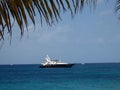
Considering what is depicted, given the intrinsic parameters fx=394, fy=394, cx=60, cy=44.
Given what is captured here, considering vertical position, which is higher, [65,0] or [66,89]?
[65,0]

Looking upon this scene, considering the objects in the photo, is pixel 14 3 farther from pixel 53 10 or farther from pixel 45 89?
pixel 45 89

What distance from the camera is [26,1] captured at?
110cm

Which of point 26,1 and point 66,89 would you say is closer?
point 26,1

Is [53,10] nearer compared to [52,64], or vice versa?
[53,10]

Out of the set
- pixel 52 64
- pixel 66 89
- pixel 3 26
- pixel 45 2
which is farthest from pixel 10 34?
pixel 52 64

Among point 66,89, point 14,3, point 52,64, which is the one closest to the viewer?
point 14,3

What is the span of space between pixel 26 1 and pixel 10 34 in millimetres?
104

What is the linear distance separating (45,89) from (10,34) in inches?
1644

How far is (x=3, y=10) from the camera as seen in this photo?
3.58 feet

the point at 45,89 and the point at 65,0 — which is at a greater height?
the point at 65,0

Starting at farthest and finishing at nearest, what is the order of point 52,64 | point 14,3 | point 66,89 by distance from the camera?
point 52,64 < point 66,89 < point 14,3

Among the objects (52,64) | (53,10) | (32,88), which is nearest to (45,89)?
(32,88)

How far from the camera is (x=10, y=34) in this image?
1113 millimetres

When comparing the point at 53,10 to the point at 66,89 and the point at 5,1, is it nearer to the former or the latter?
the point at 5,1
